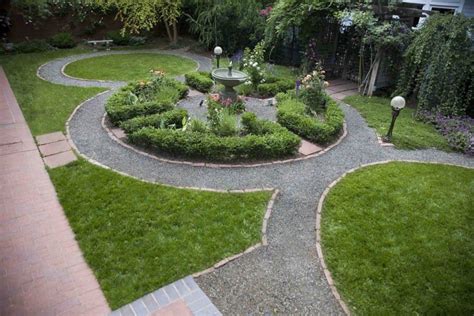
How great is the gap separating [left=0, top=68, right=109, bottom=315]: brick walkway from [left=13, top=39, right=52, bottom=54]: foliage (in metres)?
9.09

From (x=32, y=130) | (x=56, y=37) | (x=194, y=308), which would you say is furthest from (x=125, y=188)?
(x=56, y=37)

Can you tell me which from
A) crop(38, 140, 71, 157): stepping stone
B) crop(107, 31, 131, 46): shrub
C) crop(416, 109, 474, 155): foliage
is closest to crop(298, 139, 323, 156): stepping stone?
crop(416, 109, 474, 155): foliage

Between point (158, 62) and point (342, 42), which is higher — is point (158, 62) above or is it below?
below

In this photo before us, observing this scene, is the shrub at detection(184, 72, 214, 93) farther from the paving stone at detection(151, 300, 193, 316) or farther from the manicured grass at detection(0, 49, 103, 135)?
the paving stone at detection(151, 300, 193, 316)

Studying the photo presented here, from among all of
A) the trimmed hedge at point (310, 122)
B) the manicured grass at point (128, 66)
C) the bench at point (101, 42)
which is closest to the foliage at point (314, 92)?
the trimmed hedge at point (310, 122)

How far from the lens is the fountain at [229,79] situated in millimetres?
7598

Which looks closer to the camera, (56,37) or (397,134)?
(397,134)

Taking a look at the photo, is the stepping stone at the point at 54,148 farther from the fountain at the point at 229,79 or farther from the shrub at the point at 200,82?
A: the shrub at the point at 200,82

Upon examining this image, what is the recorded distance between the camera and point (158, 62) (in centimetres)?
1219

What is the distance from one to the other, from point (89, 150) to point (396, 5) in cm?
884

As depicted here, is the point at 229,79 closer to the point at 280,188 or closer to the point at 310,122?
the point at 310,122

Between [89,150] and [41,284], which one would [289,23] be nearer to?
[89,150]

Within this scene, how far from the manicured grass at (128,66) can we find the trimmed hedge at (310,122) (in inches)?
202

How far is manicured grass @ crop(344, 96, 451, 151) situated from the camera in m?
6.80
